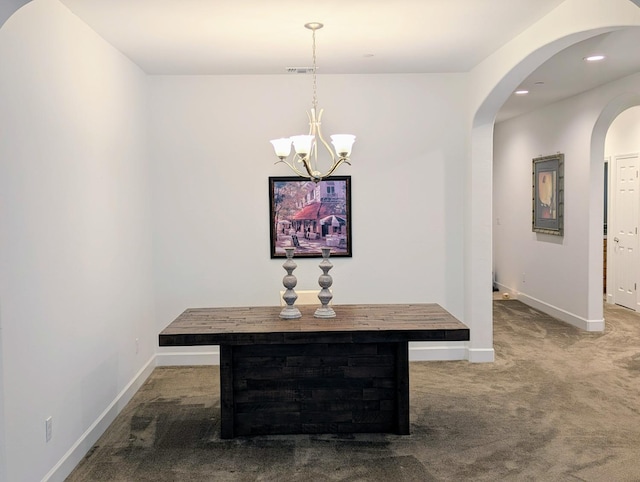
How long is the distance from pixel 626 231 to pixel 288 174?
15.3 ft

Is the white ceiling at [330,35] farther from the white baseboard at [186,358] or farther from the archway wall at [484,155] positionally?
the white baseboard at [186,358]

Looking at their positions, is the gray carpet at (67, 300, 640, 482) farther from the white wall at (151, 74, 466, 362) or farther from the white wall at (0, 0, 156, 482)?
the white wall at (151, 74, 466, 362)

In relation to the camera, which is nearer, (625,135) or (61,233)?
(61,233)

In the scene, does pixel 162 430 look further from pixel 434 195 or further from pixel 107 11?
pixel 434 195

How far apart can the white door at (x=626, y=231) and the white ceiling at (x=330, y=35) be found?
2172mm

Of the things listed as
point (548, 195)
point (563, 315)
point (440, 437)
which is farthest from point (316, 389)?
point (548, 195)

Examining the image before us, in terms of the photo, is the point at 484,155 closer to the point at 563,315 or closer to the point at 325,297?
the point at 325,297

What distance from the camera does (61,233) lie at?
11.5 ft

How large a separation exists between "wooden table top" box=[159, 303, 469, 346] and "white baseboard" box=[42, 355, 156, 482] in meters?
0.77

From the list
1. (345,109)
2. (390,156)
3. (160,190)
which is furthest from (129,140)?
(390,156)

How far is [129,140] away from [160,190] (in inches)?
30.8

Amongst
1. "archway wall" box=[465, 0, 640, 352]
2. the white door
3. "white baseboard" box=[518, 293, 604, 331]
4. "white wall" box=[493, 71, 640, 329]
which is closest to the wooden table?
"archway wall" box=[465, 0, 640, 352]

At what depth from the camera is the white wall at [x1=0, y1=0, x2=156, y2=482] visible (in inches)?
115

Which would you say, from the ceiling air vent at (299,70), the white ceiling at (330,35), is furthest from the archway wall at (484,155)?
the ceiling air vent at (299,70)
